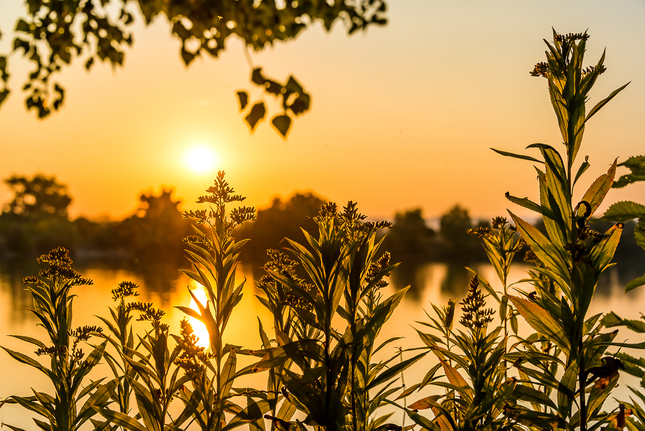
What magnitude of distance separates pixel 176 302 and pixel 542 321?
2.74m

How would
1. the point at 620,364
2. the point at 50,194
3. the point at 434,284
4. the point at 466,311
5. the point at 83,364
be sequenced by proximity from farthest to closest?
the point at 50,194
the point at 434,284
the point at 83,364
the point at 466,311
the point at 620,364

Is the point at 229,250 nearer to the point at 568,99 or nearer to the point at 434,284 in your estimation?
the point at 568,99

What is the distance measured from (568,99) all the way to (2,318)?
4.42 metres

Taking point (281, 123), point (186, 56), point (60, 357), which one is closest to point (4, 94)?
point (186, 56)

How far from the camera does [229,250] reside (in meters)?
1.31

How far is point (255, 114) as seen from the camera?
110 centimetres

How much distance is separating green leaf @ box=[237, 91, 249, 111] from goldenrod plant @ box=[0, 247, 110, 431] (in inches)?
36.6

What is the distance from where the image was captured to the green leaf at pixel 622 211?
3.52 feet

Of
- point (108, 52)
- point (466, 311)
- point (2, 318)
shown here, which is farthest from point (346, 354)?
point (2, 318)

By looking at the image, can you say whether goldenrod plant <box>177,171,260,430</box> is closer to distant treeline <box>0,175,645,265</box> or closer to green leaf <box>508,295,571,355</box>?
green leaf <box>508,295,571,355</box>

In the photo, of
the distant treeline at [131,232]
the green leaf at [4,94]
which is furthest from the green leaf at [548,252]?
the distant treeline at [131,232]

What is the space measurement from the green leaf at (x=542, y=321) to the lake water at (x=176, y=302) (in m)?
1.16

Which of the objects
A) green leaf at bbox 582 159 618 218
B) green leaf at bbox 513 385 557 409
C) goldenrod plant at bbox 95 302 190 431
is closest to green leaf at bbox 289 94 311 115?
goldenrod plant at bbox 95 302 190 431

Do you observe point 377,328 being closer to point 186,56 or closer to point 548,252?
point 548,252
